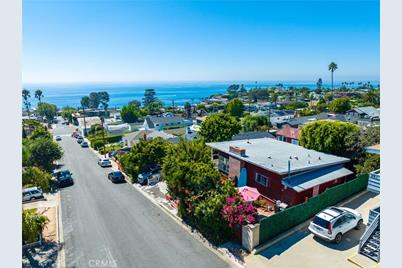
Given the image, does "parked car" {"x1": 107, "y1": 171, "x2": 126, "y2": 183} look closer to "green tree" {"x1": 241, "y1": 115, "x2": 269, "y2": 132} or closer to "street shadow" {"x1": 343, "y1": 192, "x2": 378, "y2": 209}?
"street shadow" {"x1": 343, "y1": 192, "x2": 378, "y2": 209}

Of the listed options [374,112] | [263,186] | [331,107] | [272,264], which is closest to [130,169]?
[263,186]

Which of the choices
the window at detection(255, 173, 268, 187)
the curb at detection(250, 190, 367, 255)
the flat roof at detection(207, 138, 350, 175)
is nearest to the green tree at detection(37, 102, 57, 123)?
the flat roof at detection(207, 138, 350, 175)

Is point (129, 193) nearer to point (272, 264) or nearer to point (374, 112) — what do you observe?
point (272, 264)

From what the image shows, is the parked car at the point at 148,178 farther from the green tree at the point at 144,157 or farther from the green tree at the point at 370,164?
the green tree at the point at 370,164

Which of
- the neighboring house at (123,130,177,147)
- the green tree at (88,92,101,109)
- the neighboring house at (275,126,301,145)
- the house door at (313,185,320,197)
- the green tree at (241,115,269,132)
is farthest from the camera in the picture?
the green tree at (88,92,101,109)

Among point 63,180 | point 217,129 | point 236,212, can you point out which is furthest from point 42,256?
point 217,129

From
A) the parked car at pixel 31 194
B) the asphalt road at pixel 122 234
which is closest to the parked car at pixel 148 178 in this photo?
the asphalt road at pixel 122 234
